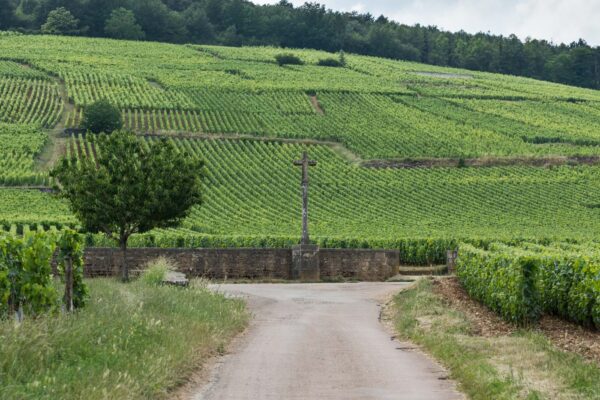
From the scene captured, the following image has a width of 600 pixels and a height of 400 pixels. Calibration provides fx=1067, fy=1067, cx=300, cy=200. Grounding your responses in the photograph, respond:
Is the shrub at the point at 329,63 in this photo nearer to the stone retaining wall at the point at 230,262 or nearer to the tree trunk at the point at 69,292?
the stone retaining wall at the point at 230,262

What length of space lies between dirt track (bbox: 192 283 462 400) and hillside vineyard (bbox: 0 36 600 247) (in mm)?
26802

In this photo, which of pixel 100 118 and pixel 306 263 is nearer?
pixel 306 263

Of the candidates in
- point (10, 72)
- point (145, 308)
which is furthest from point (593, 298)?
point (10, 72)

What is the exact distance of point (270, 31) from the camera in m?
195

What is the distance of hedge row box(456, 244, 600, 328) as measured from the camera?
16.9 meters

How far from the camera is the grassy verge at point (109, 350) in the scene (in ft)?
36.0

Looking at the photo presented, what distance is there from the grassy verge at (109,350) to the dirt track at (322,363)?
542 millimetres

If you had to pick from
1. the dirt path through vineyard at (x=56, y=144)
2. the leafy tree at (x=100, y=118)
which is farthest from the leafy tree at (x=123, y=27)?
the leafy tree at (x=100, y=118)

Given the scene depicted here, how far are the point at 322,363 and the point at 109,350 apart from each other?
369 centimetres

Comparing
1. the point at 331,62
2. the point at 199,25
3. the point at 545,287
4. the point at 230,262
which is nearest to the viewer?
the point at 545,287

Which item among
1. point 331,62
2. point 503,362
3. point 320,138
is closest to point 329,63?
point 331,62

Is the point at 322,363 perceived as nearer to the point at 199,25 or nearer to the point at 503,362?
the point at 503,362

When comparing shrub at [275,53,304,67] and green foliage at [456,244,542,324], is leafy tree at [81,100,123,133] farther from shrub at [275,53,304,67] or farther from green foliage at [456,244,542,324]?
green foliage at [456,244,542,324]

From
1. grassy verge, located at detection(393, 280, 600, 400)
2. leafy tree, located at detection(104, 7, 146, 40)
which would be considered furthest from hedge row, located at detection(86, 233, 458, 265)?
leafy tree, located at detection(104, 7, 146, 40)
